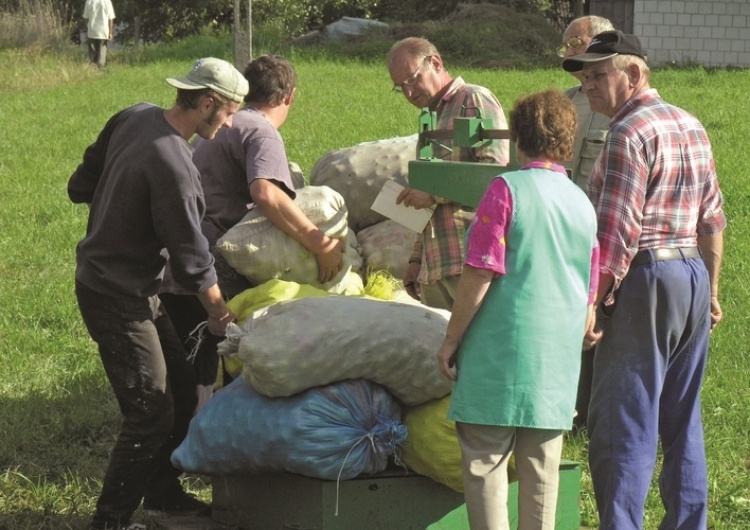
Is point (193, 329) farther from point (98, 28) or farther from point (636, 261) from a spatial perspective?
point (98, 28)

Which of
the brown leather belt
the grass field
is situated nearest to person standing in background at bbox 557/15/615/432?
the grass field

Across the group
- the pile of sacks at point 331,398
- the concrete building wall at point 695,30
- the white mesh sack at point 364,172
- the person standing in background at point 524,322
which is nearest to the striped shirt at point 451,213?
the pile of sacks at point 331,398

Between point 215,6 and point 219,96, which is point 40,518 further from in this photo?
point 215,6

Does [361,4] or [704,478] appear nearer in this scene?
[704,478]

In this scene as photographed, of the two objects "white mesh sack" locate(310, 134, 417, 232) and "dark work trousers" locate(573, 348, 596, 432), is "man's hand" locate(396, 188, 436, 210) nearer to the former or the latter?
"white mesh sack" locate(310, 134, 417, 232)

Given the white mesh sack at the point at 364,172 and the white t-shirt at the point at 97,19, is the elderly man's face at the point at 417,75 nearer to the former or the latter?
the white mesh sack at the point at 364,172

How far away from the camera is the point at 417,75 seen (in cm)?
508

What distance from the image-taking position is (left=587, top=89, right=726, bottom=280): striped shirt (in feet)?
12.9

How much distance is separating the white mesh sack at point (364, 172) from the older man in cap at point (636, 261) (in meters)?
1.78

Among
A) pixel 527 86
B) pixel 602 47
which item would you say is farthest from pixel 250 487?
pixel 527 86

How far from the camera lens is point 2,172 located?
1200 centimetres

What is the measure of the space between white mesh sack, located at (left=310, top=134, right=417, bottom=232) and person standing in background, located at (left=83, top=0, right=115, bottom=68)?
16.6 meters

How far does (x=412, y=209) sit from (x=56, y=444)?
6.85 ft

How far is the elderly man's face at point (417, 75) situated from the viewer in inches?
199
